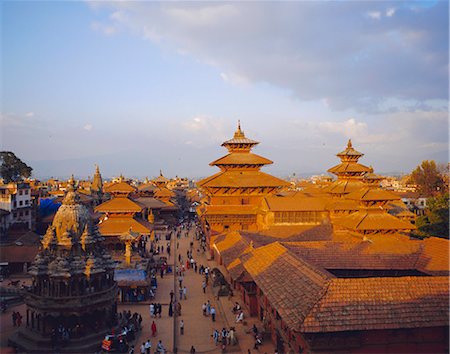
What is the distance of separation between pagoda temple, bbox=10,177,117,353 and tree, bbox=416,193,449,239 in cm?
Result: 2613

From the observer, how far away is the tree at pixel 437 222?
1283 inches

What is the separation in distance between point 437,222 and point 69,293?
28898 mm

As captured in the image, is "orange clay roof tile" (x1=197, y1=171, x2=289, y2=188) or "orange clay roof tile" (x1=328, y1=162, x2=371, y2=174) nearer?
"orange clay roof tile" (x1=197, y1=171, x2=289, y2=188)

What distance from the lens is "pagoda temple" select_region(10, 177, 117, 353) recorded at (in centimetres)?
1691

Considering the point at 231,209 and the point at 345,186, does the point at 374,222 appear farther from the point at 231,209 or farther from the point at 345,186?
the point at 231,209

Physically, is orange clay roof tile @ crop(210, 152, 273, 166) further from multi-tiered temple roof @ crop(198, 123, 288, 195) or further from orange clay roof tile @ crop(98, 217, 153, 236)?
orange clay roof tile @ crop(98, 217, 153, 236)

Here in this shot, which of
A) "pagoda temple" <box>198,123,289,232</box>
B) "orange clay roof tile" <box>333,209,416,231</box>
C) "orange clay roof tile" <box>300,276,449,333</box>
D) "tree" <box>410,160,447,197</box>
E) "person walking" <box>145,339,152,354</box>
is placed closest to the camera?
"orange clay roof tile" <box>300,276,449,333</box>

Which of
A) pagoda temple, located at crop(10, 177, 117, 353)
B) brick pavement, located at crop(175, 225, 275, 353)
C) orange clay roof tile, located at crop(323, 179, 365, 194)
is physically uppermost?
orange clay roof tile, located at crop(323, 179, 365, 194)

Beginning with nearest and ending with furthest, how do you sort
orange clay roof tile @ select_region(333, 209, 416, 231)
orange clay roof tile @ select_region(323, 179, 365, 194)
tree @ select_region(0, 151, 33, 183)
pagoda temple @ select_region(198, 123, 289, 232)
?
orange clay roof tile @ select_region(333, 209, 416, 231)
pagoda temple @ select_region(198, 123, 289, 232)
orange clay roof tile @ select_region(323, 179, 365, 194)
tree @ select_region(0, 151, 33, 183)

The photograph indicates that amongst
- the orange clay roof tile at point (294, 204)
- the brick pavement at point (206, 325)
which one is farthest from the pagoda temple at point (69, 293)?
the orange clay roof tile at point (294, 204)

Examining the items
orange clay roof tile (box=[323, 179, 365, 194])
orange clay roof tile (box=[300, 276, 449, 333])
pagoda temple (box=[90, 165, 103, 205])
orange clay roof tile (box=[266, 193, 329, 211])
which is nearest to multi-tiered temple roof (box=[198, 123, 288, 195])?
orange clay roof tile (box=[266, 193, 329, 211])

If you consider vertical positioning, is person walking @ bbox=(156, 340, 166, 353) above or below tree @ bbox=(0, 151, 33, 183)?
below

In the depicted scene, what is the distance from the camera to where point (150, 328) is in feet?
64.7

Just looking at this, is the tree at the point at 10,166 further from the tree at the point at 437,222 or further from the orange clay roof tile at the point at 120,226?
the tree at the point at 437,222
